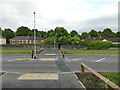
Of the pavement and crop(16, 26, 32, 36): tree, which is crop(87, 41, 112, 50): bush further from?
crop(16, 26, 32, 36): tree

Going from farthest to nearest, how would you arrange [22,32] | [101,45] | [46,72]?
[22,32] < [101,45] < [46,72]

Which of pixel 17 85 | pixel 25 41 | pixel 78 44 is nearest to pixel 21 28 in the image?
pixel 25 41

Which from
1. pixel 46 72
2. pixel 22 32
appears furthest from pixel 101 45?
pixel 22 32

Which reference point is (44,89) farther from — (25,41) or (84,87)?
(25,41)

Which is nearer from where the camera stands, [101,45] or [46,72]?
[46,72]

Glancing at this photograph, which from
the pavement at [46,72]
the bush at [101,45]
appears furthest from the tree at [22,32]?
the pavement at [46,72]

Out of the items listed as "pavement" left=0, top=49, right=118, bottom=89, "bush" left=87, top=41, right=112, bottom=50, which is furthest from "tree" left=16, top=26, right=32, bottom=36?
"pavement" left=0, top=49, right=118, bottom=89

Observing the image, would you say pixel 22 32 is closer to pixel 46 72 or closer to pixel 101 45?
pixel 101 45

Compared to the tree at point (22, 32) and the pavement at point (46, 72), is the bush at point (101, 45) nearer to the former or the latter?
the pavement at point (46, 72)

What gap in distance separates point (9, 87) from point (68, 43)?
4516cm

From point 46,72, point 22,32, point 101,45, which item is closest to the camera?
point 46,72

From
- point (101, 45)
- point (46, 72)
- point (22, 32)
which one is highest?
point (22, 32)

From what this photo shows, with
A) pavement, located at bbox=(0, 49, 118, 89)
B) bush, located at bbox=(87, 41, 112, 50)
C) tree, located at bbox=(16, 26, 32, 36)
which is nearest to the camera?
pavement, located at bbox=(0, 49, 118, 89)

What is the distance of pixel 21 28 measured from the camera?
303 ft
